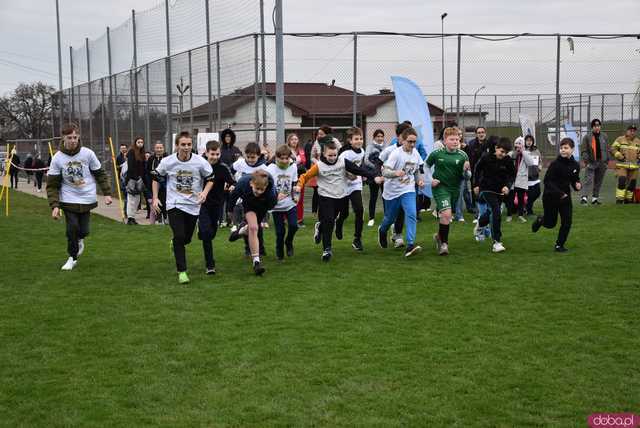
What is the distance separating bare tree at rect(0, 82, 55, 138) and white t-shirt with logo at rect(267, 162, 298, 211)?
5335 cm

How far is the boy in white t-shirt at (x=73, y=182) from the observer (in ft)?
33.7

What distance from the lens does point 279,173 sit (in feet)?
35.4

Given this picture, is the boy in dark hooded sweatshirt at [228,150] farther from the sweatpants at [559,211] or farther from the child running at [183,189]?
the sweatpants at [559,211]

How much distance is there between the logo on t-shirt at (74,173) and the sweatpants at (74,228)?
1.31 feet

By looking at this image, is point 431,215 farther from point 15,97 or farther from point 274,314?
point 15,97

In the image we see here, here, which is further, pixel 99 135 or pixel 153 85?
pixel 99 135

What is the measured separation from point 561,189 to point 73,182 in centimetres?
651

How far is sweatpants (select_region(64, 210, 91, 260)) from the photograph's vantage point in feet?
34.3

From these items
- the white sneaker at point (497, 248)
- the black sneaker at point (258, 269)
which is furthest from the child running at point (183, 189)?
the white sneaker at point (497, 248)

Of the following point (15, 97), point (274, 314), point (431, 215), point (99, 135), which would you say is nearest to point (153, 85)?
point (99, 135)

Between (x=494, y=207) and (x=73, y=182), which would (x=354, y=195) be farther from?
(x=73, y=182)

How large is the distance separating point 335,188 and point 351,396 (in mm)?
5795

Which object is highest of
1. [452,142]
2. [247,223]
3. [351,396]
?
[452,142]

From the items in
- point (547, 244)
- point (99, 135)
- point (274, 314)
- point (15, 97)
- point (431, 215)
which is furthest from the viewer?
point (15, 97)
